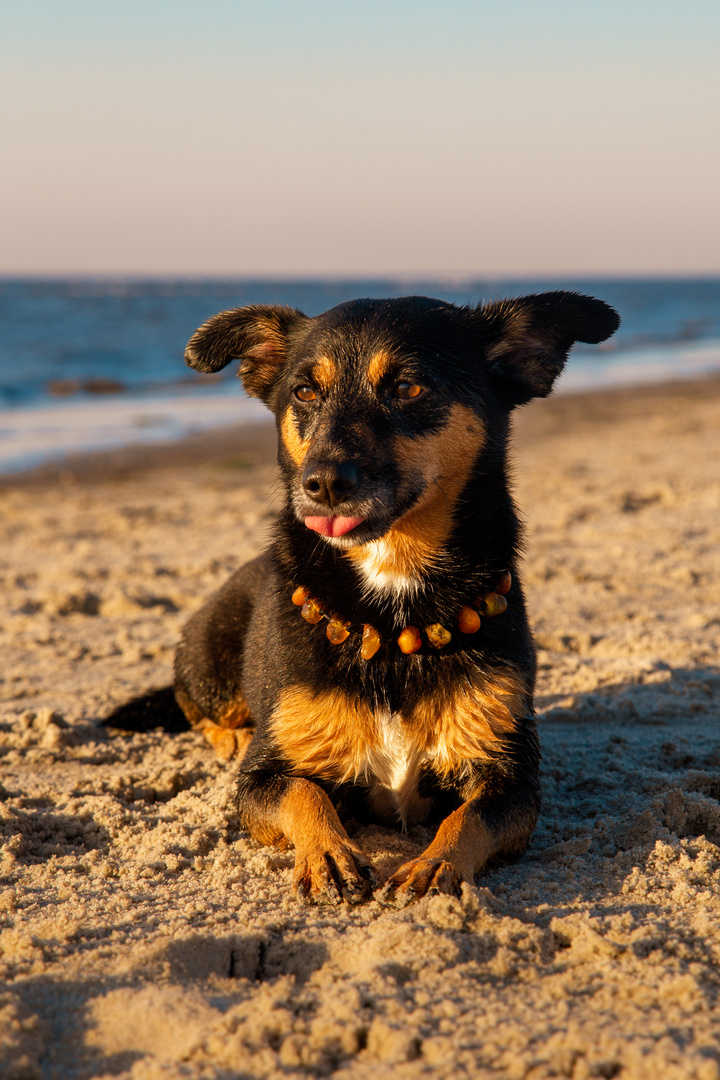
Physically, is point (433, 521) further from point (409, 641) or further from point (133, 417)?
point (133, 417)

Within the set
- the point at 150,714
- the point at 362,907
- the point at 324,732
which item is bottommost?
the point at 150,714

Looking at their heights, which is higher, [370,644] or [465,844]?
[370,644]

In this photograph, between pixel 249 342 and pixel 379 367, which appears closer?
pixel 379 367

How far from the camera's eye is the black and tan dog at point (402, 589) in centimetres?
306

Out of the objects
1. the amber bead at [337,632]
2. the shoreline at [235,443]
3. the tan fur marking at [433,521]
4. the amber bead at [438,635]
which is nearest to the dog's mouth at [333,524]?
the tan fur marking at [433,521]

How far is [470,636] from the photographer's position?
3.22 m

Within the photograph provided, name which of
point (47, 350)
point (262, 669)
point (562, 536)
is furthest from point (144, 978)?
point (47, 350)

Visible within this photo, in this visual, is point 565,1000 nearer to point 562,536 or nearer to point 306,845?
point 306,845

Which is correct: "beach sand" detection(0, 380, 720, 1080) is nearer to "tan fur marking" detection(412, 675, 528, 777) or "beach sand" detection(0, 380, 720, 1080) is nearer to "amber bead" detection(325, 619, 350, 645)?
"tan fur marking" detection(412, 675, 528, 777)

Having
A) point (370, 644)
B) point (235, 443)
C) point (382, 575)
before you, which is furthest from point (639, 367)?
point (370, 644)

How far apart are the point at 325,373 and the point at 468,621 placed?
3.39 feet

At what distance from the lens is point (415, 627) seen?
10.5 feet

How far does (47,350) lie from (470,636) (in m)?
26.8

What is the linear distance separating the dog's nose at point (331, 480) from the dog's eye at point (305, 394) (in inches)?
20.6
